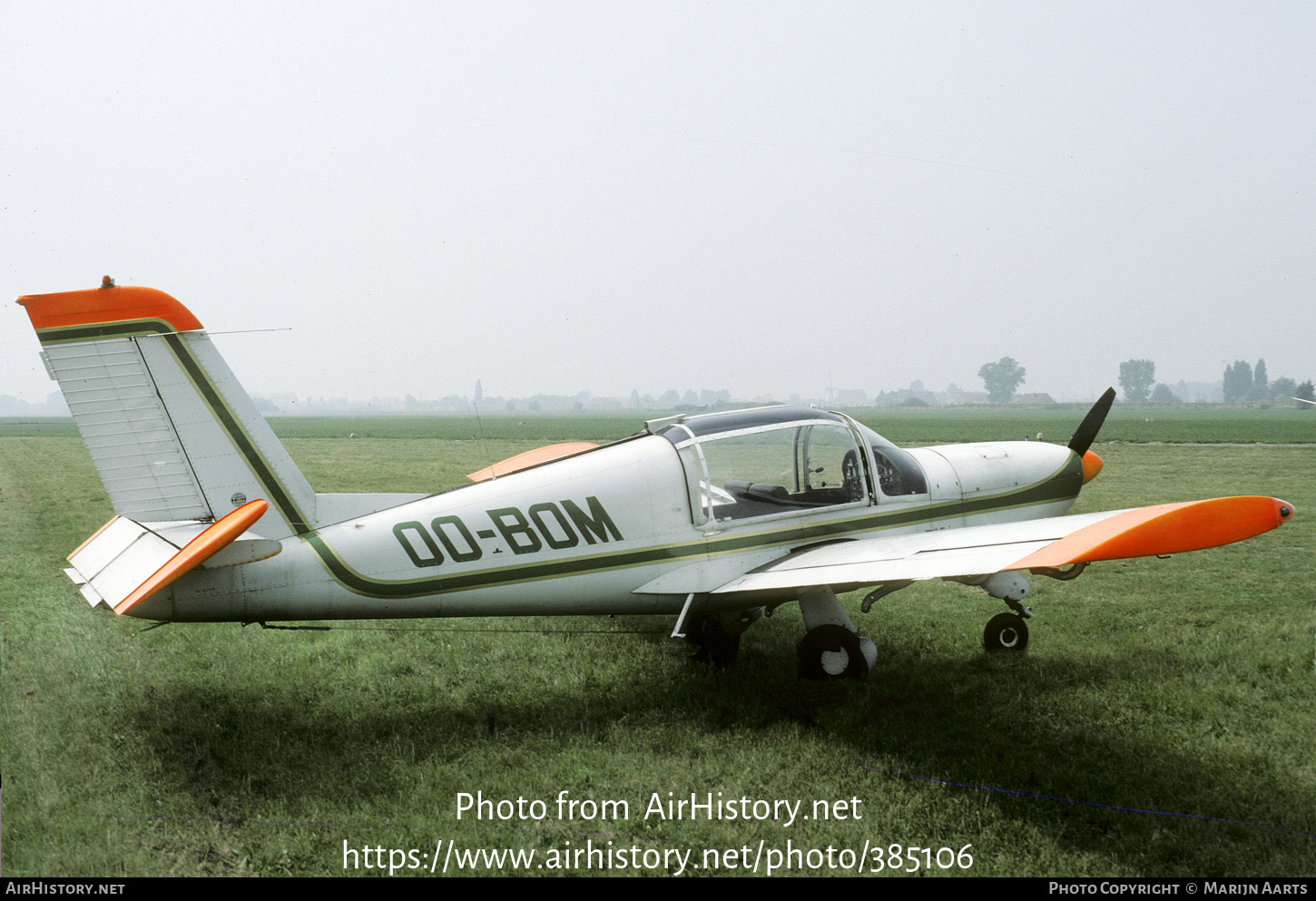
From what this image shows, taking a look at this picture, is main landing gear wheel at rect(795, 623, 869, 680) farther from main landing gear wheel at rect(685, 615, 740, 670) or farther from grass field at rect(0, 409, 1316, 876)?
main landing gear wheel at rect(685, 615, 740, 670)

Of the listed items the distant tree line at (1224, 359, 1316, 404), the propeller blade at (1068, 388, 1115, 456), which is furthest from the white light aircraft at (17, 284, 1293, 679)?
the distant tree line at (1224, 359, 1316, 404)

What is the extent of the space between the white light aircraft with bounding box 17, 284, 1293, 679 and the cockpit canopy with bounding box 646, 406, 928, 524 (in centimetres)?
2

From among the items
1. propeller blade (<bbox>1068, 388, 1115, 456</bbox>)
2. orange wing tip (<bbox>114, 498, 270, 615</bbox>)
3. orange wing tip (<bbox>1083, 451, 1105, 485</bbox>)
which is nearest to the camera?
orange wing tip (<bbox>114, 498, 270, 615</bbox>)

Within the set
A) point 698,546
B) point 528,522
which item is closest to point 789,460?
point 698,546

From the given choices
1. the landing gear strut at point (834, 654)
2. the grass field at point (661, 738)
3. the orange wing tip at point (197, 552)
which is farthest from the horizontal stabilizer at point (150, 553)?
the landing gear strut at point (834, 654)

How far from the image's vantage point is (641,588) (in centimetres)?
561

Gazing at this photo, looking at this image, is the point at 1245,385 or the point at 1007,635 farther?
the point at 1245,385

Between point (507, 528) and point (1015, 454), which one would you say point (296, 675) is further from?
point (1015, 454)

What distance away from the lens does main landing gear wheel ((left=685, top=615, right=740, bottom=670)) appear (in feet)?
21.5

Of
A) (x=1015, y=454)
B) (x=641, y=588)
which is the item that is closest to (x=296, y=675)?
(x=641, y=588)

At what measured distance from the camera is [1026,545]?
15.6ft

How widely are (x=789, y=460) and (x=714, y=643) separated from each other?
5.59 feet

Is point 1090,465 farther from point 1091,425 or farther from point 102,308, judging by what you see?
point 102,308

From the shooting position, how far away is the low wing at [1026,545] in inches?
152
